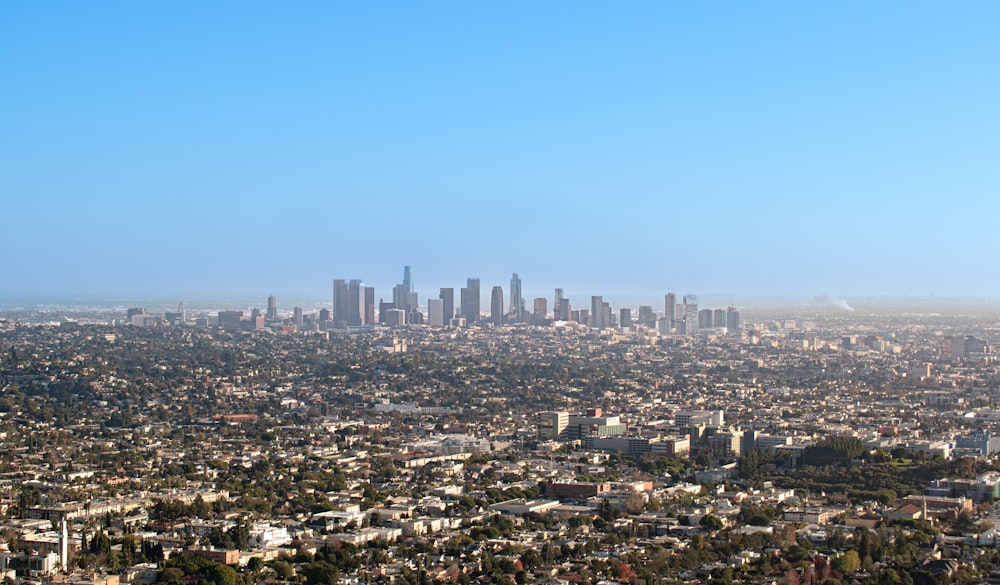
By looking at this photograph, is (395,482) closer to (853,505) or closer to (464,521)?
(464,521)

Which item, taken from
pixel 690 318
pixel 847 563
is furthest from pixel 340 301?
pixel 847 563

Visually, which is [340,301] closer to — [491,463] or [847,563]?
[491,463]

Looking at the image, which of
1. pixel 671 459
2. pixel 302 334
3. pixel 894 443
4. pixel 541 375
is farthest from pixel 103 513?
pixel 302 334

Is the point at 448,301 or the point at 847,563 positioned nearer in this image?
the point at 847,563

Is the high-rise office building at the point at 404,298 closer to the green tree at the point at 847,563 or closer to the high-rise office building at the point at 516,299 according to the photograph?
the high-rise office building at the point at 516,299

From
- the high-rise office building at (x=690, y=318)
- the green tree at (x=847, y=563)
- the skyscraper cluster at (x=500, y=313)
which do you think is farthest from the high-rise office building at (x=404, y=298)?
the green tree at (x=847, y=563)

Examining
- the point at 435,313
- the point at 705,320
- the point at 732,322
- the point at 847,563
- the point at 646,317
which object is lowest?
the point at 847,563
